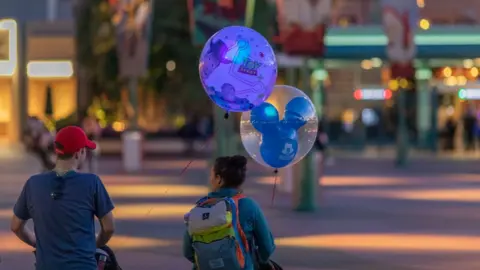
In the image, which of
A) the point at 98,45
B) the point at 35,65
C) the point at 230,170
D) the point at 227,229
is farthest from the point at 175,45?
the point at 227,229

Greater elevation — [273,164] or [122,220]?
[273,164]

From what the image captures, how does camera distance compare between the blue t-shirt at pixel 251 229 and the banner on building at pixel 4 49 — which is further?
the banner on building at pixel 4 49

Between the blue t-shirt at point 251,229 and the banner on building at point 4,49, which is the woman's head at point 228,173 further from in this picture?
the banner on building at point 4,49

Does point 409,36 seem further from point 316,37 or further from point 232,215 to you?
point 232,215

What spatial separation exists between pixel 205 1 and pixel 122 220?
3791 millimetres

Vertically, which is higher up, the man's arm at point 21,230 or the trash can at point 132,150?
the man's arm at point 21,230

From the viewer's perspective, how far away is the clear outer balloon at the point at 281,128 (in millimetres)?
8055

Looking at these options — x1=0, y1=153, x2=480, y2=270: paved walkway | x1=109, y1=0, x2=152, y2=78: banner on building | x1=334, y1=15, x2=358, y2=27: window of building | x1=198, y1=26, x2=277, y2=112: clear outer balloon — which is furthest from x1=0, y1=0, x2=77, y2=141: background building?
x1=198, y1=26, x2=277, y2=112: clear outer balloon

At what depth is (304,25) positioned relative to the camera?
19.3 metres

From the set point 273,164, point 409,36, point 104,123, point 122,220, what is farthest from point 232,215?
point 104,123

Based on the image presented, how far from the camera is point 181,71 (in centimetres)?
4334

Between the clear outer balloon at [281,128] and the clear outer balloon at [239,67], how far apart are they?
3.8 inches

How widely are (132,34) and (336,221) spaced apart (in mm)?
14217

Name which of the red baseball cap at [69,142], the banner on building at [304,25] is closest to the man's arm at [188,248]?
the red baseball cap at [69,142]
